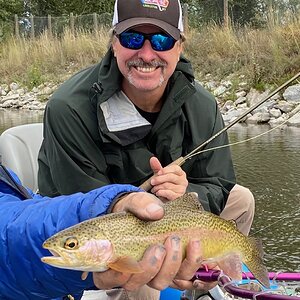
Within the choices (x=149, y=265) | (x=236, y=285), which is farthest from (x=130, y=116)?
(x=149, y=265)

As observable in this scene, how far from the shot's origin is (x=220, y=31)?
41.2ft

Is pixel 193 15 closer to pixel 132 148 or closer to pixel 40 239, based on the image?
pixel 132 148

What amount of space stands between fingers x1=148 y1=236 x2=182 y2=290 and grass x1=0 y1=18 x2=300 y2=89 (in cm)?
868

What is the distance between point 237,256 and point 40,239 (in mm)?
711

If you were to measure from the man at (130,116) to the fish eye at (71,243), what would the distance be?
55.7 inches

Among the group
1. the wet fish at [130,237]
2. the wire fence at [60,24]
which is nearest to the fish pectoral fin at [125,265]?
the wet fish at [130,237]

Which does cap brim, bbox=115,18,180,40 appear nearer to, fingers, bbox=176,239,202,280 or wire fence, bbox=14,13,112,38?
fingers, bbox=176,239,202,280

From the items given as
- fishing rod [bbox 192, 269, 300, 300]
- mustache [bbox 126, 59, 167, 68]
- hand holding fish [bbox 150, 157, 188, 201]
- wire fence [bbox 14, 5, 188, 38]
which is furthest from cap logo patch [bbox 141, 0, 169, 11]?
wire fence [bbox 14, 5, 188, 38]

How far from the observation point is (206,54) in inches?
493

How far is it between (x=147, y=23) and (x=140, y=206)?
148cm

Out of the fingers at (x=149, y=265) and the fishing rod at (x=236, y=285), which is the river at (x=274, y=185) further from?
the fingers at (x=149, y=265)

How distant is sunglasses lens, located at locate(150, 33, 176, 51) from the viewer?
9.09 ft

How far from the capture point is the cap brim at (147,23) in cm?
275

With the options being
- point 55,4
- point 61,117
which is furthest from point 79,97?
point 55,4
